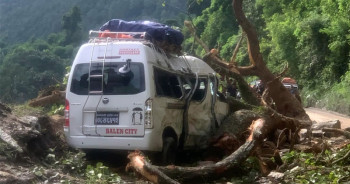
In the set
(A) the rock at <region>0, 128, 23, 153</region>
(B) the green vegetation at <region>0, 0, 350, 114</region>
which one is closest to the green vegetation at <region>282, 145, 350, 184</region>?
(A) the rock at <region>0, 128, 23, 153</region>

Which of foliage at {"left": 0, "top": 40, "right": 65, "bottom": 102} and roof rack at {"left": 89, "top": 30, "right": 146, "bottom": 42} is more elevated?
roof rack at {"left": 89, "top": 30, "right": 146, "bottom": 42}

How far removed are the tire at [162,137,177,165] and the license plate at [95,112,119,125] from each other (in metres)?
0.87

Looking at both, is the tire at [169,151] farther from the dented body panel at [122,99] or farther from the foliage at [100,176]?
the foliage at [100,176]

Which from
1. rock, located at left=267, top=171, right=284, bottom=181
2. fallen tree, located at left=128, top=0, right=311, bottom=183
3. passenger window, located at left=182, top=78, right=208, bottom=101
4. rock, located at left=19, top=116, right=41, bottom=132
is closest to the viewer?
fallen tree, located at left=128, top=0, right=311, bottom=183

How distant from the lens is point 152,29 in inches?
370

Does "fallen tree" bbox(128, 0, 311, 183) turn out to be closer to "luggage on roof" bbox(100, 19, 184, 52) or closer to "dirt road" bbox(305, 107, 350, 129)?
"luggage on roof" bbox(100, 19, 184, 52)

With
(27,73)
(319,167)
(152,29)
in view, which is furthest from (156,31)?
(27,73)

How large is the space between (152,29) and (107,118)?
6.35 feet

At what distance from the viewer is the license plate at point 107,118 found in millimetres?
8258

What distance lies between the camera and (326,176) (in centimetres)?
724

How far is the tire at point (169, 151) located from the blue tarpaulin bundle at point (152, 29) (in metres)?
1.74

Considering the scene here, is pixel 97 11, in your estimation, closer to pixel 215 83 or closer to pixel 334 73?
pixel 334 73

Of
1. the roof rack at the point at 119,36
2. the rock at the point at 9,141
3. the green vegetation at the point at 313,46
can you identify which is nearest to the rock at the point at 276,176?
the roof rack at the point at 119,36

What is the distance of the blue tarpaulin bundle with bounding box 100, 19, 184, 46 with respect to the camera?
9.41 metres
